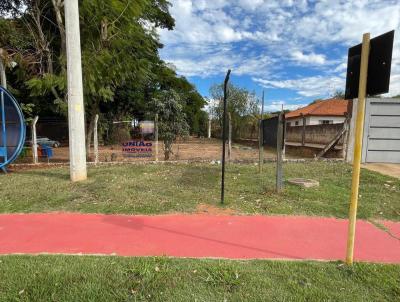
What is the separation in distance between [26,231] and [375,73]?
478 cm

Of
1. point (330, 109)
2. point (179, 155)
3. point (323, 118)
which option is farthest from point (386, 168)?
point (330, 109)

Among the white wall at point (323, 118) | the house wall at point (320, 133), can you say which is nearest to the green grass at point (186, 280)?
the house wall at point (320, 133)

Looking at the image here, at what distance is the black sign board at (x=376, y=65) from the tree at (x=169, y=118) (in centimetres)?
864

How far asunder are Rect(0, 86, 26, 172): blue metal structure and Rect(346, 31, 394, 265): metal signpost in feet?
29.5

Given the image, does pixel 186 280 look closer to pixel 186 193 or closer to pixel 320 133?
pixel 186 193

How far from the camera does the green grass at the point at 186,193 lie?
17.5 feet

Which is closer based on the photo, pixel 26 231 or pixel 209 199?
pixel 26 231

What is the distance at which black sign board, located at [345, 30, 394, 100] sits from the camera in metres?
2.75

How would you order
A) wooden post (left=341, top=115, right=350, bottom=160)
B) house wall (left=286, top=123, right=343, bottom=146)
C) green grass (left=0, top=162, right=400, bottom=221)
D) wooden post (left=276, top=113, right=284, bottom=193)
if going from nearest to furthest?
green grass (left=0, top=162, right=400, bottom=221), wooden post (left=276, top=113, right=284, bottom=193), wooden post (left=341, top=115, right=350, bottom=160), house wall (left=286, top=123, right=343, bottom=146)

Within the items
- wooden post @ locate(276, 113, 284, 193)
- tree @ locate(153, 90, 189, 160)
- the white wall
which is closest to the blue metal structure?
tree @ locate(153, 90, 189, 160)

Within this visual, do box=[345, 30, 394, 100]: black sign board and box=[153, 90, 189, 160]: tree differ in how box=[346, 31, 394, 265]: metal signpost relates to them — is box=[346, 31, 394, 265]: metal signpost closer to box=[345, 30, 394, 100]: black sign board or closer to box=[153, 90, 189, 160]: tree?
box=[345, 30, 394, 100]: black sign board

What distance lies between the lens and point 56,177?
8.15 meters

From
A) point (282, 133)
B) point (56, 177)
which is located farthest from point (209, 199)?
point (56, 177)

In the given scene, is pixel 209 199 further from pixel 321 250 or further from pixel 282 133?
pixel 321 250
